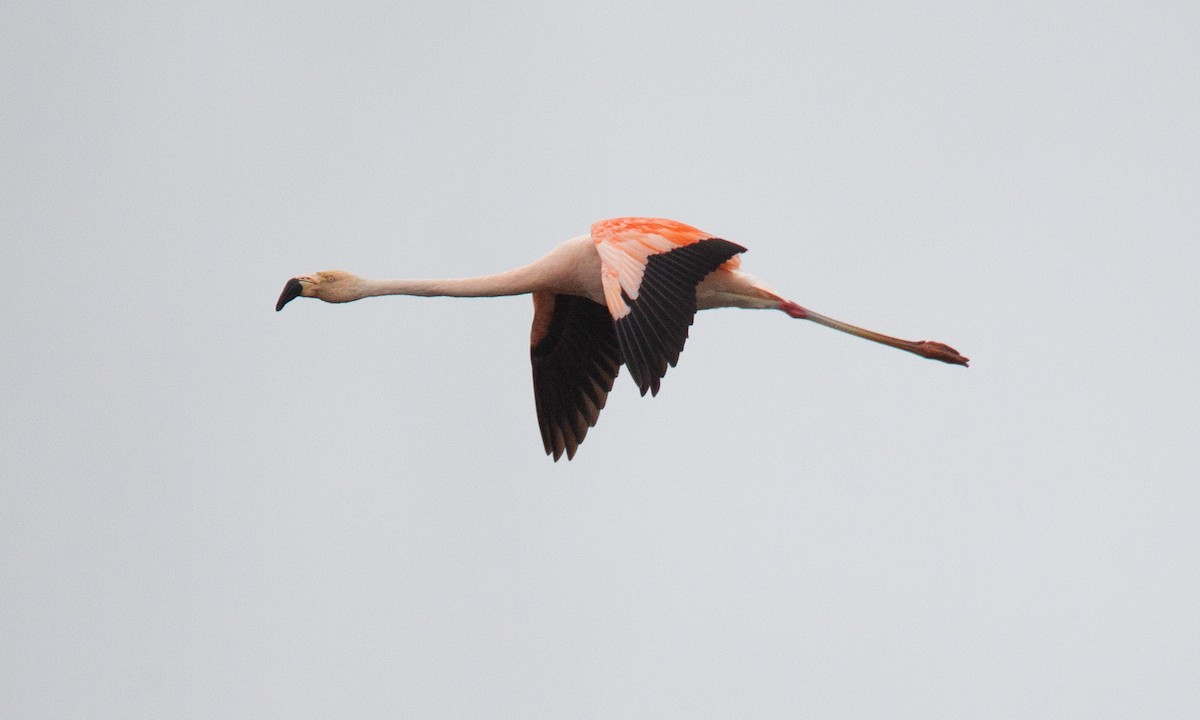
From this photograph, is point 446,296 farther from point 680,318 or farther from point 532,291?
point 680,318

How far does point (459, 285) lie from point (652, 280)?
2585 mm

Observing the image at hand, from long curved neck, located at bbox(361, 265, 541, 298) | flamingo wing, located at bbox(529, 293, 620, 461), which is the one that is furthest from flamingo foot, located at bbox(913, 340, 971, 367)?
long curved neck, located at bbox(361, 265, 541, 298)

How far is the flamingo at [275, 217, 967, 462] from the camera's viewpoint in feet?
52.6

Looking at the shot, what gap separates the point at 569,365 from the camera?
20.4 meters

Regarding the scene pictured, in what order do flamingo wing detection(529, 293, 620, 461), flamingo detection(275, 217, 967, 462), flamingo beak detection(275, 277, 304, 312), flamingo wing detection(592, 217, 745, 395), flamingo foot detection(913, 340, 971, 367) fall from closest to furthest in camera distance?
1. flamingo wing detection(592, 217, 745, 395)
2. flamingo detection(275, 217, 967, 462)
3. flamingo beak detection(275, 277, 304, 312)
4. flamingo foot detection(913, 340, 971, 367)
5. flamingo wing detection(529, 293, 620, 461)

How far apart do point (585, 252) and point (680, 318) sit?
247 centimetres

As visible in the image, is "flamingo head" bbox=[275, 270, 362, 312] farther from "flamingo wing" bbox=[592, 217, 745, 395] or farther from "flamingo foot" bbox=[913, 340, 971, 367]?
"flamingo foot" bbox=[913, 340, 971, 367]

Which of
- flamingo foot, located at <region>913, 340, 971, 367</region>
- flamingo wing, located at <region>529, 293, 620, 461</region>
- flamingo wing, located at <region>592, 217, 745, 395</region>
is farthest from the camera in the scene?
flamingo wing, located at <region>529, 293, 620, 461</region>

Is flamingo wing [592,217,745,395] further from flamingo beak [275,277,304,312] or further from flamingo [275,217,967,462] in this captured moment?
flamingo beak [275,277,304,312]

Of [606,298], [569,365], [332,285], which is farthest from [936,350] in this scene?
[332,285]

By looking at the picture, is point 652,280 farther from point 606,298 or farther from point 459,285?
point 459,285

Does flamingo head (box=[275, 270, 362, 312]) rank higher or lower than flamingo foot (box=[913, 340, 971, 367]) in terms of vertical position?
higher

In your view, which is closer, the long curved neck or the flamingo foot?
the long curved neck

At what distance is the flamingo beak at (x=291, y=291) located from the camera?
18.3m
